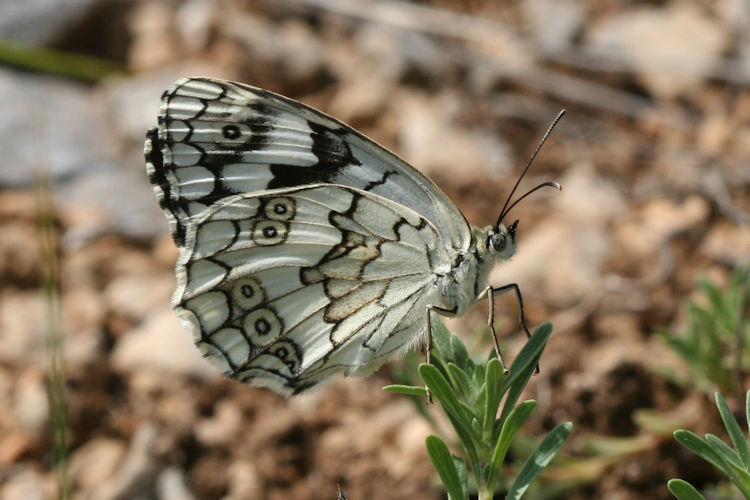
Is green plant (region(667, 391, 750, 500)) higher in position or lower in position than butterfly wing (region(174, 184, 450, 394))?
higher

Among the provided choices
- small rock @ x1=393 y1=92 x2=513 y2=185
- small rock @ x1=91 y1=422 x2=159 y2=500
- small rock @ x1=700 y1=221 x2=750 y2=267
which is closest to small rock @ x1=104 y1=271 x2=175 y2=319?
small rock @ x1=91 y1=422 x2=159 y2=500

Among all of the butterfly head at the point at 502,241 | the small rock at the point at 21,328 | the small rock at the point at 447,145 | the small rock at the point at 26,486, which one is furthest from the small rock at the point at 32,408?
the small rock at the point at 447,145

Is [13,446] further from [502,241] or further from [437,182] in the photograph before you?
[437,182]

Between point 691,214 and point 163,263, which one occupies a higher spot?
point 691,214

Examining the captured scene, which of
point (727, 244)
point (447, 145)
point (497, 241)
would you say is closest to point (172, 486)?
point (497, 241)

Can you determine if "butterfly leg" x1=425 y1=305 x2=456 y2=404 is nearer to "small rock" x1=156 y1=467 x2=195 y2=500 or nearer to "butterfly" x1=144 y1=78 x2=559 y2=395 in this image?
"butterfly" x1=144 y1=78 x2=559 y2=395

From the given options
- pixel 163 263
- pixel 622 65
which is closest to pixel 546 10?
pixel 622 65

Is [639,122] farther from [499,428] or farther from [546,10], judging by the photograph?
[499,428]
